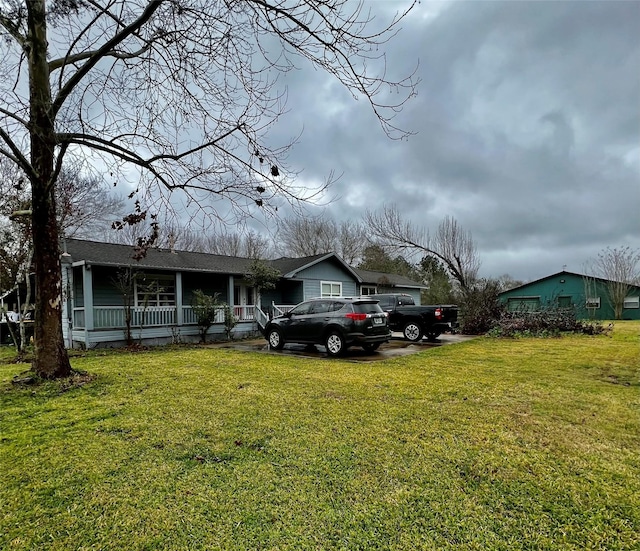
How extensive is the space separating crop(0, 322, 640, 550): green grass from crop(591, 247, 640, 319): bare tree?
2689cm

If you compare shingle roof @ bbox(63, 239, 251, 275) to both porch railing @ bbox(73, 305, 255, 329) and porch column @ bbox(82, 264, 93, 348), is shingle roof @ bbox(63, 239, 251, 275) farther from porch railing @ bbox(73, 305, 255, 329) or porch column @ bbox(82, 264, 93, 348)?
porch railing @ bbox(73, 305, 255, 329)

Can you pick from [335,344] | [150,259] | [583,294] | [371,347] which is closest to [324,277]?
[150,259]

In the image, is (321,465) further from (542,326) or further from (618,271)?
(618,271)

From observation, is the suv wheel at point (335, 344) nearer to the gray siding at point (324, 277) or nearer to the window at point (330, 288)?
the gray siding at point (324, 277)

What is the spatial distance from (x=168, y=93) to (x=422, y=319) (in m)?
10.9

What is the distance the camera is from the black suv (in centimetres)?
995

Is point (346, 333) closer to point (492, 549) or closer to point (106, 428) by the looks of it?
point (106, 428)

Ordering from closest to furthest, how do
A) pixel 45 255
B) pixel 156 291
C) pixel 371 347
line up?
pixel 45 255 → pixel 371 347 → pixel 156 291

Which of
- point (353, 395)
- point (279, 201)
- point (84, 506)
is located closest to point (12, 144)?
point (279, 201)

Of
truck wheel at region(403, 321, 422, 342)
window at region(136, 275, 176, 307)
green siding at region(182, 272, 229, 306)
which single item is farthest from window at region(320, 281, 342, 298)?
window at region(136, 275, 176, 307)

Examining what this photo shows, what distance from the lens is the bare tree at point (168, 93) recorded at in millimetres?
4594

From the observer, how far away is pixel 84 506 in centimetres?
268

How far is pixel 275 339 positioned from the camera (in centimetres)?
1191

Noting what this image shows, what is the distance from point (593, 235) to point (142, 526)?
29992 mm
